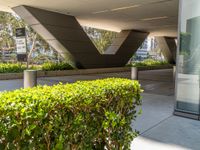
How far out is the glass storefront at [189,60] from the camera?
5.37 m

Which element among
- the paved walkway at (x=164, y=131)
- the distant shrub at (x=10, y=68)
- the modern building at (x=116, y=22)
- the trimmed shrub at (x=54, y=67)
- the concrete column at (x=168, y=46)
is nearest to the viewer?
the paved walkway at (x=164, y=131)

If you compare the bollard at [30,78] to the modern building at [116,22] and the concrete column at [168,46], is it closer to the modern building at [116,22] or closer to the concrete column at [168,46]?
the modern building at [116,22]

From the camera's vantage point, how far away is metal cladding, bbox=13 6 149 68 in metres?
14.1

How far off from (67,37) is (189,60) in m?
11.4

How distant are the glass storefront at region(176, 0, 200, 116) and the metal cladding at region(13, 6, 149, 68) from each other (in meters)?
10.5

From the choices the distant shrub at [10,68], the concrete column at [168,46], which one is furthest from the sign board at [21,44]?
the concrete column at [168,46]

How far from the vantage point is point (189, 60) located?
5.47 meters

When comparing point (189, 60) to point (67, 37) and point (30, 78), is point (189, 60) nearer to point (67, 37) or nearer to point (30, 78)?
point (30, 78)

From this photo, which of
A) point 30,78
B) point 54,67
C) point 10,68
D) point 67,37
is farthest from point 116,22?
point 30,78

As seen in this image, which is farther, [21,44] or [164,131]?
[21,44]

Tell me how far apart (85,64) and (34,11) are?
5709 mm

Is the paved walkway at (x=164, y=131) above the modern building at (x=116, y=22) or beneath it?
beneath

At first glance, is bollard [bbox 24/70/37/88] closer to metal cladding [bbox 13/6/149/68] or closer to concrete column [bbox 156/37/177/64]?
metal cladding [bbox 13/6/149/68]

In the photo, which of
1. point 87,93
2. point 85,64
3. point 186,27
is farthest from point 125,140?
point 85,64
